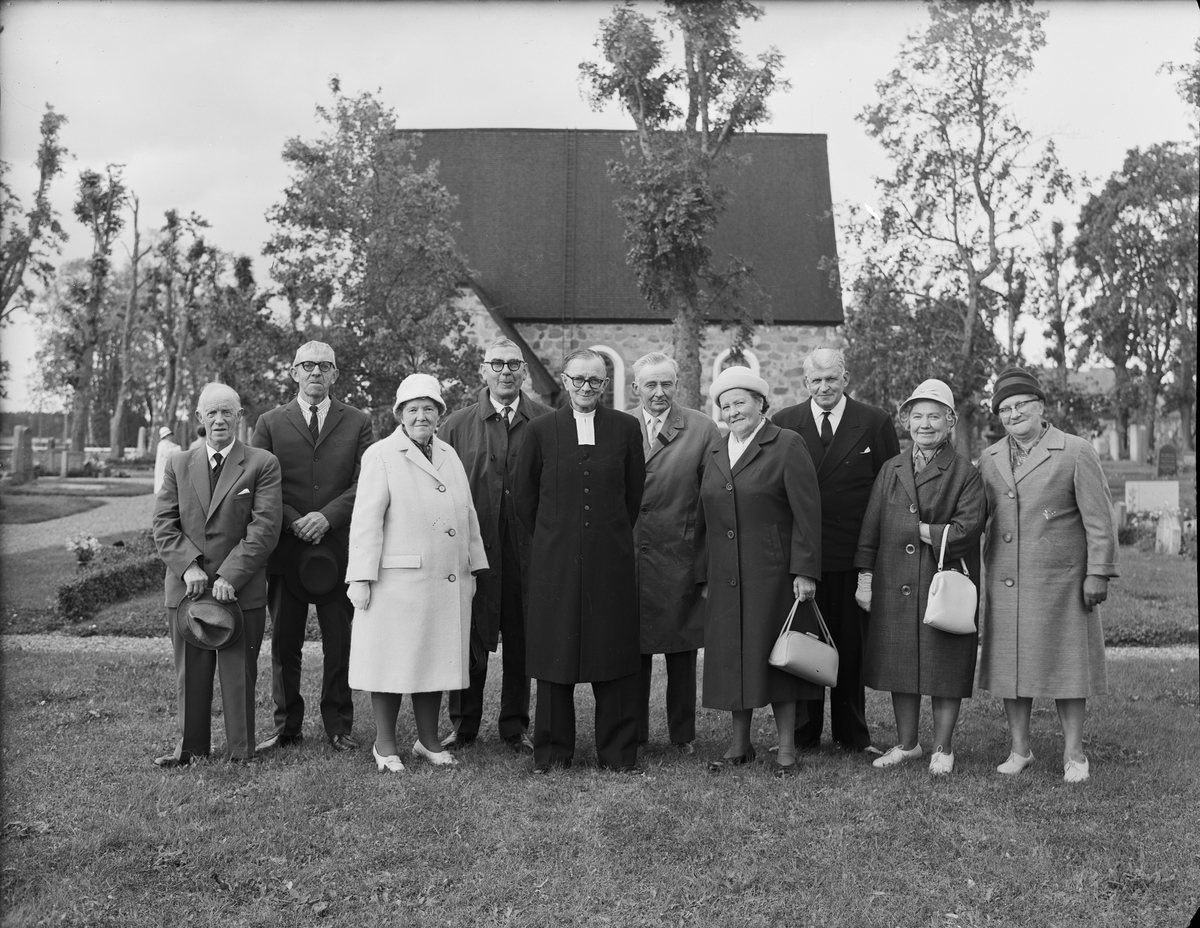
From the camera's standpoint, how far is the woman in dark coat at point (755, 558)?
233 inches

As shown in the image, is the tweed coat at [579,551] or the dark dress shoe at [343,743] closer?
the tweed coat at [579,551]

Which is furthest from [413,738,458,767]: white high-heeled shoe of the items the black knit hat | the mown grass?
the black knit hat

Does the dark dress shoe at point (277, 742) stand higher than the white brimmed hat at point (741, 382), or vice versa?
the white brimmed hat at point (741, 382)

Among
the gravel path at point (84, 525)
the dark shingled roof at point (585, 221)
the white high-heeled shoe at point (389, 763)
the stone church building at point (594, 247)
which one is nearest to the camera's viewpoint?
the white high-heeled shoe at point (389, 763)

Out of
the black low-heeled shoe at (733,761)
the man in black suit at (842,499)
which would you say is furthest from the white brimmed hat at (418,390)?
the black low-heeled shoe at (733,761)

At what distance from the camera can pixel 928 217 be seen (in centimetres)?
2466

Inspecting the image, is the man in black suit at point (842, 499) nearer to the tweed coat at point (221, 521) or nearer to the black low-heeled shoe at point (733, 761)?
the black low-heeled shoe at point (733, 761)

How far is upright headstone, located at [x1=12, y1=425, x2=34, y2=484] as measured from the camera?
2725 centimetres

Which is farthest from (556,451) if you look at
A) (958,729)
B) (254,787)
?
(958,729)

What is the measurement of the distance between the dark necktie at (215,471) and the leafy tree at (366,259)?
39.2 feet

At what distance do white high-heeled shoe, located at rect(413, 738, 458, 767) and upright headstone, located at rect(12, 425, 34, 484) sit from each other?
965 inches

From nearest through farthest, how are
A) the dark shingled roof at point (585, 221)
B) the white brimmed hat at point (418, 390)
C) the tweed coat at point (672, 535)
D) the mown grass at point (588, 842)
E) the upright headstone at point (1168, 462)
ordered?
the mown grass at point (588, 842)
the white brimmed hat at point (418, 390)
the tweed coat at point (672, 535)
the dark shingled roof at point (585, 221)
the upright headstone at point (1168, 462)

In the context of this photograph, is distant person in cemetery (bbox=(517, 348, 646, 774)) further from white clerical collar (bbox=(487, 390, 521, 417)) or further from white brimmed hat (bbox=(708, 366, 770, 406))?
white clerical collar (bbox=(487, 390, 521, 417))

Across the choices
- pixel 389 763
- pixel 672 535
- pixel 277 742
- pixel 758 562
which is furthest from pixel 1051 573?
pixel 277 742
